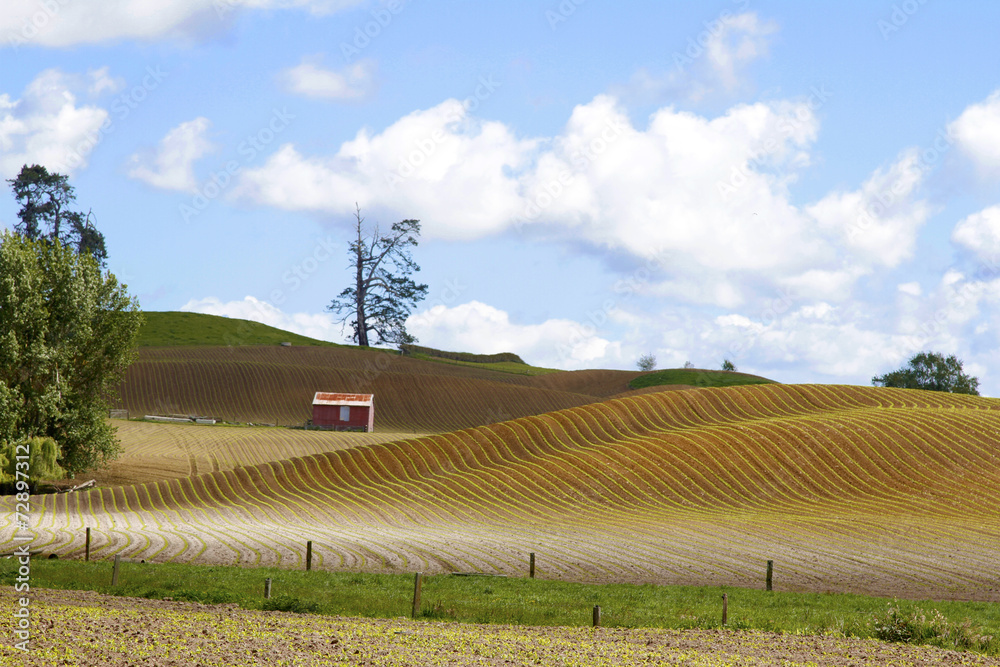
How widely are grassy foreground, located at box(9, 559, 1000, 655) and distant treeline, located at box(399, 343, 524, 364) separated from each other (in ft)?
307

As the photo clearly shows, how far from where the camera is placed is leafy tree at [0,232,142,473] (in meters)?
44.0

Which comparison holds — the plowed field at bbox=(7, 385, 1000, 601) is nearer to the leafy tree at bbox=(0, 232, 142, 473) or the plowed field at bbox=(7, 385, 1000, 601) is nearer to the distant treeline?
the leafy tree at bbox=(0, 232, 142, 473)

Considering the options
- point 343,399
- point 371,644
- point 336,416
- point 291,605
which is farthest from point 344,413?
point 371,644

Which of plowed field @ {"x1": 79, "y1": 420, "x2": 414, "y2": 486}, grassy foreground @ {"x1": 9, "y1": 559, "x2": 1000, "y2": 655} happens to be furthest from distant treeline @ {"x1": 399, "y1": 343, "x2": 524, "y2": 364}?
grassy foreground @ {"x1": 9, "y1": 559, "x2": 1000, "y2": 655}

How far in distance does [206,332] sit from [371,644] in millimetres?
105664

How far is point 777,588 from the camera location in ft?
80.4

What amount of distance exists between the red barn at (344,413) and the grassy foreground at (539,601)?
47806 millimetres

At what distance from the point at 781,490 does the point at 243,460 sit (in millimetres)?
30849

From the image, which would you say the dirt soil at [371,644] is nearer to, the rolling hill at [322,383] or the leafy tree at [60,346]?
the leafy tree at [60,346]

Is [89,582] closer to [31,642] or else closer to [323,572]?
[323,572]

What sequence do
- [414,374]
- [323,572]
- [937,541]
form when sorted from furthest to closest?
[414,374] → [937,541] → [323,572]

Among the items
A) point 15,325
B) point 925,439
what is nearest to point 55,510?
point 15,325

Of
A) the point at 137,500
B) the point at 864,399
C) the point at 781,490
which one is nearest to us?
the point at 781,490

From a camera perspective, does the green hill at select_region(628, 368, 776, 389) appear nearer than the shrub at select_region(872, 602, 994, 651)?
No
